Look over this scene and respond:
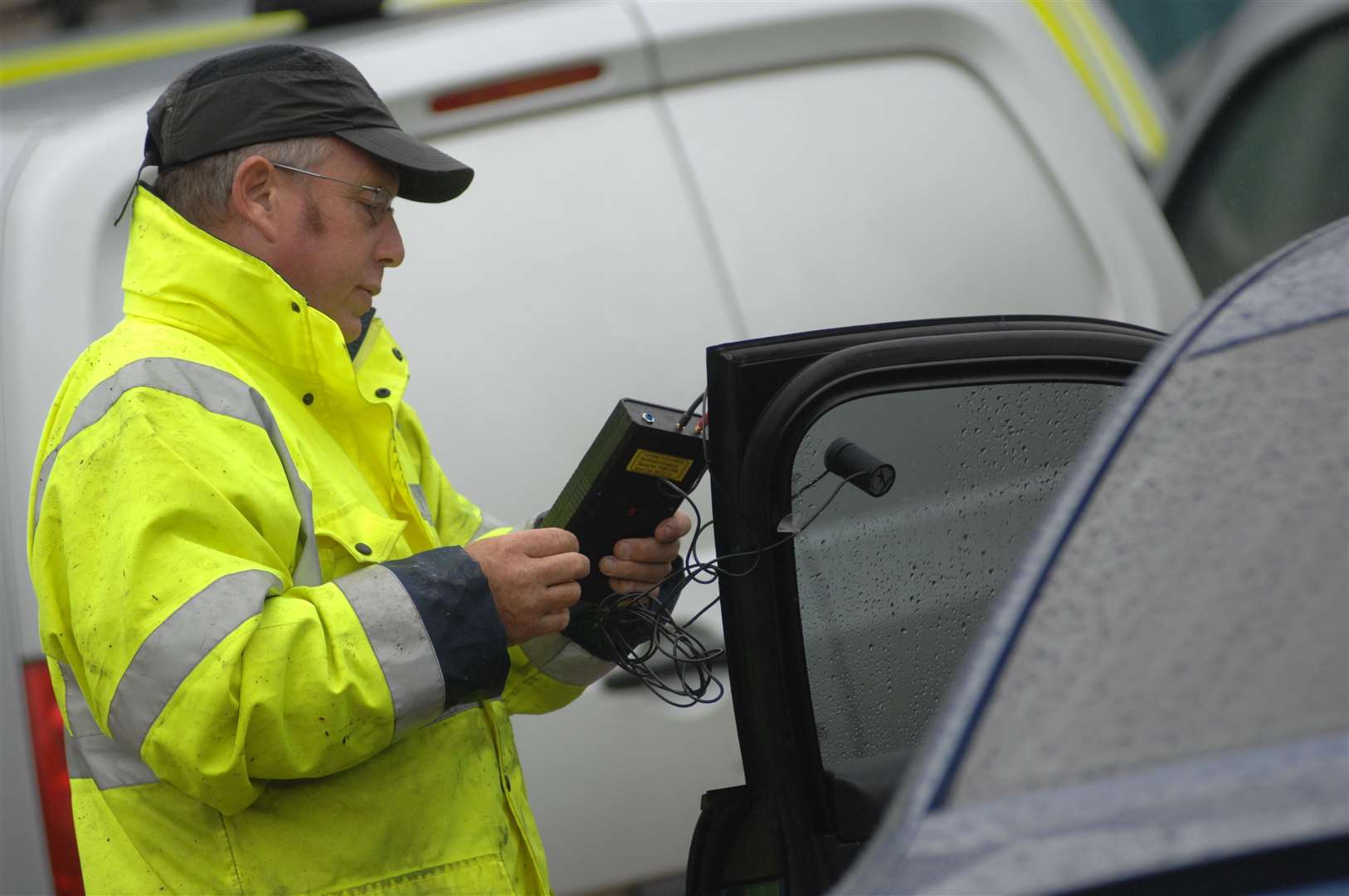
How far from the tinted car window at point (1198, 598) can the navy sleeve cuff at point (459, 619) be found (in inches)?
30.0

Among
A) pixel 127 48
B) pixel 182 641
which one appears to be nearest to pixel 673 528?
pixel 182 641

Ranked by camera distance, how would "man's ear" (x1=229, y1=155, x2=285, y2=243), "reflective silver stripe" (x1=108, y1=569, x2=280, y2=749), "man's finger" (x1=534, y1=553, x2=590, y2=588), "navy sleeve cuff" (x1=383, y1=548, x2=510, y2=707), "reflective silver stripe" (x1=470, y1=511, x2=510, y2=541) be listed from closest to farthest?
"reflective silver stripe" (x1=108, y1=569, x2=280, y2=749) → "navy sleeve cuff" (x1=383, y1=548, x2=510, y2=707) → "man's finger" (x1=534, y1=553, x2=590, y2=588) → "man's ear" (x1=229, y1=155, x2=285, y2=243) → "reflective silver stripe" (x1=470, y1=511, x2=510, y2=541)

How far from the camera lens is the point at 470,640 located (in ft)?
6.38

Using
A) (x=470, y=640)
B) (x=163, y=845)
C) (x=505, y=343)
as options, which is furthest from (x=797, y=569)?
(x=505, y=343)

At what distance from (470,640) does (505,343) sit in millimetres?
1013

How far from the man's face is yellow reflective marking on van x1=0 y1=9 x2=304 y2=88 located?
5.36ft

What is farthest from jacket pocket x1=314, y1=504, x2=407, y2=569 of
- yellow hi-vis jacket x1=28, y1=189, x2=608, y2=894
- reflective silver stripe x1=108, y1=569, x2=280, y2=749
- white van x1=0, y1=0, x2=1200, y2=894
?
white van x1=0, y1=0, x2=1200, y2=894

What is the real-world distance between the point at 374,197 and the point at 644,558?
61 cm

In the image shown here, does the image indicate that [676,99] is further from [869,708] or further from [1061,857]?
[1061,857]

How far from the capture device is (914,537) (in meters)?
2.16

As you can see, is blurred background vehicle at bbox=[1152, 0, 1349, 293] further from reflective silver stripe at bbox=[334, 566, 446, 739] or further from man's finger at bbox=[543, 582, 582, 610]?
reflective silver stripe at bbox=[334, 566, 446, 739]

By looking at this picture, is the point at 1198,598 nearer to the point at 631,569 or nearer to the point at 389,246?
the point at 631,569

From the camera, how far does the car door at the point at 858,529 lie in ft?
6.42

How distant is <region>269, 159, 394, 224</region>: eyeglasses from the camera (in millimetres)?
2209
